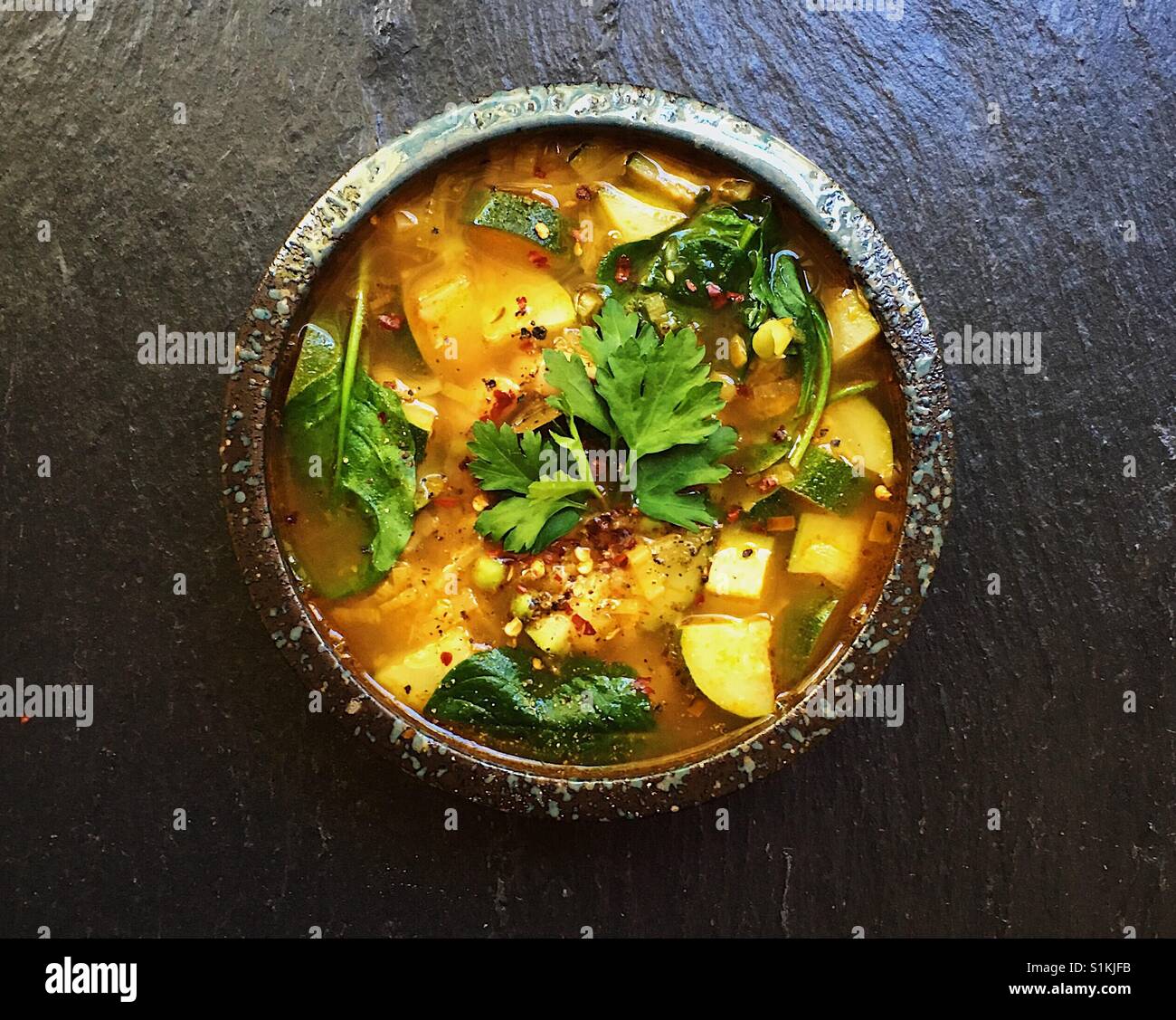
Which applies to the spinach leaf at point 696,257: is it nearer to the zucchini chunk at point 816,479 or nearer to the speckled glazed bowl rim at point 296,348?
the speckled glazed bowl rim at point 296,348

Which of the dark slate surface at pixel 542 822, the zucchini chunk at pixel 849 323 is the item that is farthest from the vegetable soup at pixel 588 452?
the dark slate surface at pixel 542 822

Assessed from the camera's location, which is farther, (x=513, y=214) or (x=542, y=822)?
(x=542, y=822)

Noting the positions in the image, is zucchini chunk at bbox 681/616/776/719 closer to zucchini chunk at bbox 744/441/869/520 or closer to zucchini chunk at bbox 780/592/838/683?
zucchini chunk at bbox 780/592/838/683

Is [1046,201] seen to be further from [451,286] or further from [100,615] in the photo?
[100,615]

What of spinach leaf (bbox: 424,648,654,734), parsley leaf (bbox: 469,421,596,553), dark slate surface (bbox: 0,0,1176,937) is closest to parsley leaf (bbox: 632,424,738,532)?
parsley leaf (bbox: 469,421,596,553)

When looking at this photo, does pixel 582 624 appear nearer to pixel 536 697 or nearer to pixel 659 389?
pixel 536 697

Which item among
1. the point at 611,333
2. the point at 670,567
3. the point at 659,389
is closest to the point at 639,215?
the point at 611,333

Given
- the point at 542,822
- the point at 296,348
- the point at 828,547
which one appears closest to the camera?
the point at 296,348
